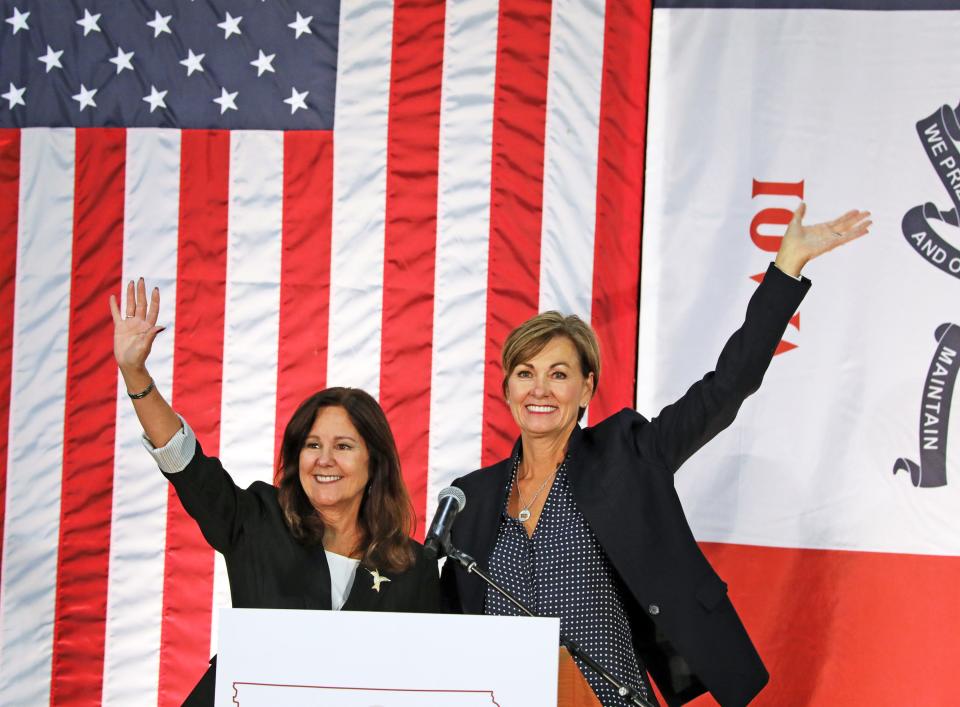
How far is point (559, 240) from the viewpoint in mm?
3793

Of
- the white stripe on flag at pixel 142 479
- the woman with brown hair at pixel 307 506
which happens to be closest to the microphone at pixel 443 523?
the woman with brown hair at pixel 307 506

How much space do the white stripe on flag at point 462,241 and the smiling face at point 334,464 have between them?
111 centimetres

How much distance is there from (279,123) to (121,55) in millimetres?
630

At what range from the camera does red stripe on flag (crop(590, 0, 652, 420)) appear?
3.76 meters

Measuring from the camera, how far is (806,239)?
2.51 meters

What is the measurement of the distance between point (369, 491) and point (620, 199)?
5.01 feet

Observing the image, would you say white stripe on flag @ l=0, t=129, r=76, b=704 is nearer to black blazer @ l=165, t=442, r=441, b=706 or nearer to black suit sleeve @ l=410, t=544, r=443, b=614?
black blazer @ l=165, t=442, r=441, b=706

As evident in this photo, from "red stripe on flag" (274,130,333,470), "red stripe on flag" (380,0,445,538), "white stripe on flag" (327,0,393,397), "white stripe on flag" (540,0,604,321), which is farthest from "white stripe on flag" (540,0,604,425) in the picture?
"red stripe on flag" (274,130,333,470)

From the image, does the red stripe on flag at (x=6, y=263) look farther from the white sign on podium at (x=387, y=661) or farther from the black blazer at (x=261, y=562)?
the white sign on podium at (x=387, y=661)

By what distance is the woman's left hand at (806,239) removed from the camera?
8.20 ft

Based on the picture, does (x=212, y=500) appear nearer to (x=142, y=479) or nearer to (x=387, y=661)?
(x=387, y=661)

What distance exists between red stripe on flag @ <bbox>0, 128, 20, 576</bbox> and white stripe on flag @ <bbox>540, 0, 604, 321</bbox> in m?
1.84

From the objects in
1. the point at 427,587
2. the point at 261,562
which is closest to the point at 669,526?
the point at 427,587

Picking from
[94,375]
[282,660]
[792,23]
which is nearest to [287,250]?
[94,375]
